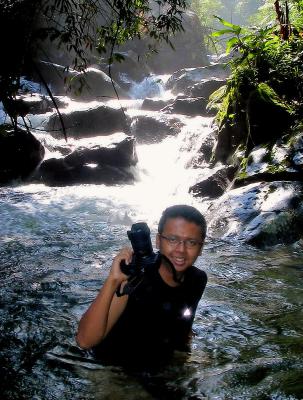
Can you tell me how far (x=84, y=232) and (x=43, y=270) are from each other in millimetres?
1905

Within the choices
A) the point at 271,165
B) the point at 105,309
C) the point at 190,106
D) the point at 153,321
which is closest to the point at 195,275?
the point at 153,321

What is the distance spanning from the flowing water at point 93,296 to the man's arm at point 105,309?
0.47 m

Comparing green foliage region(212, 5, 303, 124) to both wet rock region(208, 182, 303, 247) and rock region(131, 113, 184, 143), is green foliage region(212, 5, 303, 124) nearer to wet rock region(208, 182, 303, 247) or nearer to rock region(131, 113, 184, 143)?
wet rock region(208, 182, 303, 247)

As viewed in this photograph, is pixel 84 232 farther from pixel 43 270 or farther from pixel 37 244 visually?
pixel 43 270

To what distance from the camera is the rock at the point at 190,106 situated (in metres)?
17.2

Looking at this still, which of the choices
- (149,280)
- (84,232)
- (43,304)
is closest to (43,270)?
(43,304)

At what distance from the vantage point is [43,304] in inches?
162

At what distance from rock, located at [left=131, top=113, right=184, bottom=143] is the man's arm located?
13314 millimetres

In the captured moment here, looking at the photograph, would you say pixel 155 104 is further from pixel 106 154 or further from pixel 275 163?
pixel 275 163

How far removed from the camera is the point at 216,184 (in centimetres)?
838

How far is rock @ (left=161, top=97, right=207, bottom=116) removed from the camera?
1722 centimetres

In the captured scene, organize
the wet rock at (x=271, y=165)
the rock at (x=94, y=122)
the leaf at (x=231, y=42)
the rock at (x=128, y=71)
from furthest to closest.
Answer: the rock at (x=128, y=71) → the rock at (x=94, y=122) → the leaf at (x=231, y=42) → the wet rock at (x=271, y=165)

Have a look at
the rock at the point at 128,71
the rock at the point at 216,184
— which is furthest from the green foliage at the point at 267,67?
the rock at the point at 128,71

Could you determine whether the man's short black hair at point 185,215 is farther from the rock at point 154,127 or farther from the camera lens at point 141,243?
the rock at point 154,127
